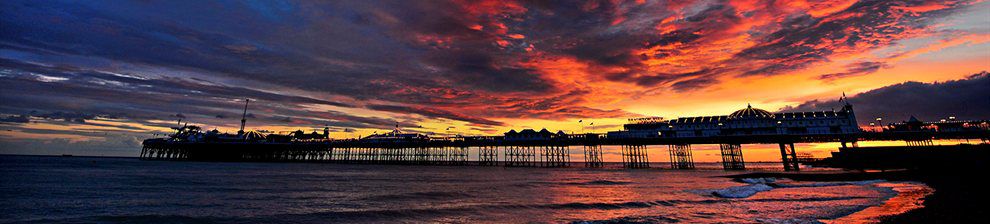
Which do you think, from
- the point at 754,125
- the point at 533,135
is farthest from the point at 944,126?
the point at 533,135

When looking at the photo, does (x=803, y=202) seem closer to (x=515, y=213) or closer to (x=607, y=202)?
(x=607, y=202)

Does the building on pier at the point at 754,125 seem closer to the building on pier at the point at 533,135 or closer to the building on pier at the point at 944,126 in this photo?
the building on pier at the point at 944,126

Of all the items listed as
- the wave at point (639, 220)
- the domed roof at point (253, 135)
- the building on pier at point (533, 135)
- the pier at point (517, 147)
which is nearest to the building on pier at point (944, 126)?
the pier at point (517, 147)

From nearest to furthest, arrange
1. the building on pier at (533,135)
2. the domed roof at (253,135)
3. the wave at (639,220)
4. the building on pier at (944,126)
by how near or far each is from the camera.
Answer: the wave at (639,220)
the building on pier at (944,126)
the building on pier at (533,135)
the domed roof at (253,135)

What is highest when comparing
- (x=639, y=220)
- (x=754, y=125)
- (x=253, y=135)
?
(x=253, y=135)

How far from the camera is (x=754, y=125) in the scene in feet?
236

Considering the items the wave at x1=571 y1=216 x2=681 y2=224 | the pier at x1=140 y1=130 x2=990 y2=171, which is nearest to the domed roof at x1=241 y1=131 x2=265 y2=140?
the pier at x1=140 y1=130 x2=990 y2=171

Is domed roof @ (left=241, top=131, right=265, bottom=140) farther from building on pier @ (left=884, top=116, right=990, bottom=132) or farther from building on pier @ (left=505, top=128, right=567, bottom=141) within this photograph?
building on pier @ (left=884, top=116, right=990, bottom=132)

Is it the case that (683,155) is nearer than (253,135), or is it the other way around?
(683,155)

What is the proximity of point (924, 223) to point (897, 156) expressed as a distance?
75370 millimetres

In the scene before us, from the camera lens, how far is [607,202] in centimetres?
2228

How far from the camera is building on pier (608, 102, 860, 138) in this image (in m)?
68.6

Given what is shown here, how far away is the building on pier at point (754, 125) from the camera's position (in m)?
68.6

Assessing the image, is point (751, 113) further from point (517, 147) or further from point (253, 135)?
point (253, 135)
